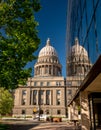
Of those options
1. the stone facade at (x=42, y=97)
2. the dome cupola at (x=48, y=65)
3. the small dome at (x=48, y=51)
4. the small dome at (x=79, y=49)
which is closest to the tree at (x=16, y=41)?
the small dome at (x=79, y=49)

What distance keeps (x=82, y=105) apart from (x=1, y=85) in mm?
6914

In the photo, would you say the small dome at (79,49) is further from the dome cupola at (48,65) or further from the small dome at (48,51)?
the small dome at (48,51)

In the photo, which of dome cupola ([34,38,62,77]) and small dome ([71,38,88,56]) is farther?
dome cupola ([34,38,62,77])

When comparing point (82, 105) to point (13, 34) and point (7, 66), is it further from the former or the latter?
point (13, 34)

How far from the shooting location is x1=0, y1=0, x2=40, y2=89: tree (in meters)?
16.7

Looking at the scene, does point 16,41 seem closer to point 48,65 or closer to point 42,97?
point 42,97

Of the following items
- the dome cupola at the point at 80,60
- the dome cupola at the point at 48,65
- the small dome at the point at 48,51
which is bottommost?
the dome cupola at the point at 80,60

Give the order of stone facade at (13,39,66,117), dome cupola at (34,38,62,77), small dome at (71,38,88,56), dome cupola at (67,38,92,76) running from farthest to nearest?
dome cupola at (34,38,62,77)
stone facade at (13,39,66,117)
small dome at (71,38,88,56)
dome cupola at (67,38,92,76)

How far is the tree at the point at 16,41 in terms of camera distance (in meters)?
16.7

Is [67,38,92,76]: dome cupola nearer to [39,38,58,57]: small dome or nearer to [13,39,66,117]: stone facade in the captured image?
[13,39,66,117]: stone facade

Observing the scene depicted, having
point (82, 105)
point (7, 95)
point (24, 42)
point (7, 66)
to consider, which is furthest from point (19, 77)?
point (7, 95)

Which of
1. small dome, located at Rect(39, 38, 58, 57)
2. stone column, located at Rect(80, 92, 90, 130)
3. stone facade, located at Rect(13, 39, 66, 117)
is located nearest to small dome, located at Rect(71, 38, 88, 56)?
stone column, located at Rect(80, 92, 90, 130)

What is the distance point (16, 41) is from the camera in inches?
686

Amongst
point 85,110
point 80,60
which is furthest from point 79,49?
point 85,110
